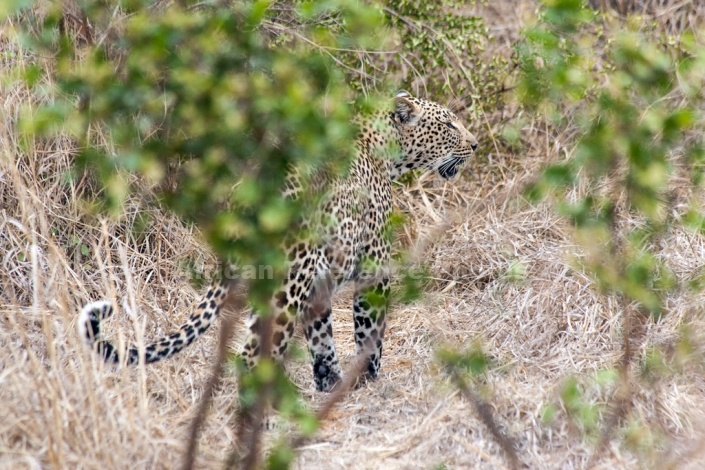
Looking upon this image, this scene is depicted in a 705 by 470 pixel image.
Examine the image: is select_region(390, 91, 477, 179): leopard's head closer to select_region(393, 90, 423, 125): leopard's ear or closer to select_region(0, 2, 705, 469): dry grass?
select_region(393, 90, 423, 125): leopard's ear

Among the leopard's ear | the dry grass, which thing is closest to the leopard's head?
the leopard's ear

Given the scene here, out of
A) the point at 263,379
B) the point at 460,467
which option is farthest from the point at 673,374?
the point at 263,379

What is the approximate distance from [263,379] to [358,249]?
8.84 ft

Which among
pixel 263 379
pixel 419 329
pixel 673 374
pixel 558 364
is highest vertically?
pixel 263 379

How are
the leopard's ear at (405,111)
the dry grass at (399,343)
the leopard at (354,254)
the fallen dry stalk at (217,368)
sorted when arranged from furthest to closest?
the leopard's ear at (405,111) < the leopard at (354,254) < the dry grass at (399,343) < the fallen dry stalk at (217,368)

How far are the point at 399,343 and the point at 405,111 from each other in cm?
161

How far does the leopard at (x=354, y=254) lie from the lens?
5.21 meters

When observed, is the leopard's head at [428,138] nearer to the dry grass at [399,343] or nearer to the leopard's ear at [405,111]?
the leopard's ear at [405,111]

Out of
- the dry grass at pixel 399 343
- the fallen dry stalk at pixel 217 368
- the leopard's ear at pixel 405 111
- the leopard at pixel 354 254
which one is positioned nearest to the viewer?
the fallen dry stalk at pixel 217 368

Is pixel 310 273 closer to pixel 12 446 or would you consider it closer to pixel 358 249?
pixel 358 249

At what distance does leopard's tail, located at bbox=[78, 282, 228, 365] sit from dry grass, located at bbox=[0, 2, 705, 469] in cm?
10

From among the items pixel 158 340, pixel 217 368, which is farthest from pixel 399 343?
pixel 217 368

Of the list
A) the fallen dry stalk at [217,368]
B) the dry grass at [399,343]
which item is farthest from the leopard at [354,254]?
the fallen dry stalk at [217,368]

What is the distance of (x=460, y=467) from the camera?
4.71m
